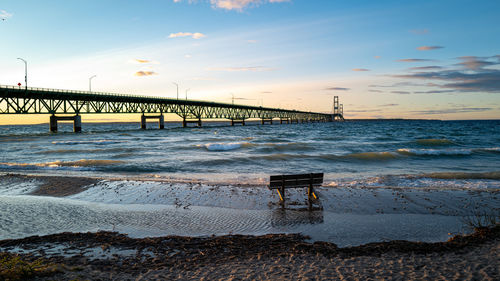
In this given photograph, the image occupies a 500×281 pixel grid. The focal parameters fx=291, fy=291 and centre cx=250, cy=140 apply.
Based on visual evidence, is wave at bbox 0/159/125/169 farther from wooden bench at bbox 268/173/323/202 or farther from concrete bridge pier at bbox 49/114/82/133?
concrete bridge pier at bbox 49/114/82/133

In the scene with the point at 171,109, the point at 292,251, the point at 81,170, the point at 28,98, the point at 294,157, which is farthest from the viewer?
the point at 171,109

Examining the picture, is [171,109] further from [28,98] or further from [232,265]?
[232,265]

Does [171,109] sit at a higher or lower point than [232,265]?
A: higher

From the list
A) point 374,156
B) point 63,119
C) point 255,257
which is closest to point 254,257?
point 255,257

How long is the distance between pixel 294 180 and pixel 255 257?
4509mm

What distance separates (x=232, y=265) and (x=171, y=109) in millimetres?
108898

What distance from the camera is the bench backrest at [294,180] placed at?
933cm

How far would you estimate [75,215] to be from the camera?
8.03 m

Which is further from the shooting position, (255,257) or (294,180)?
(294,180)

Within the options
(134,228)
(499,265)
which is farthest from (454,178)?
(134,228)

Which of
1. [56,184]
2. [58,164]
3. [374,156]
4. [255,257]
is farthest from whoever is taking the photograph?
[374,156]

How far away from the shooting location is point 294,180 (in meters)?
9.45

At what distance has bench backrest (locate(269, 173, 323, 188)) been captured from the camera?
367 inches

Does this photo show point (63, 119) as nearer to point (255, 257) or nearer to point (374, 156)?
point (374, 156)
